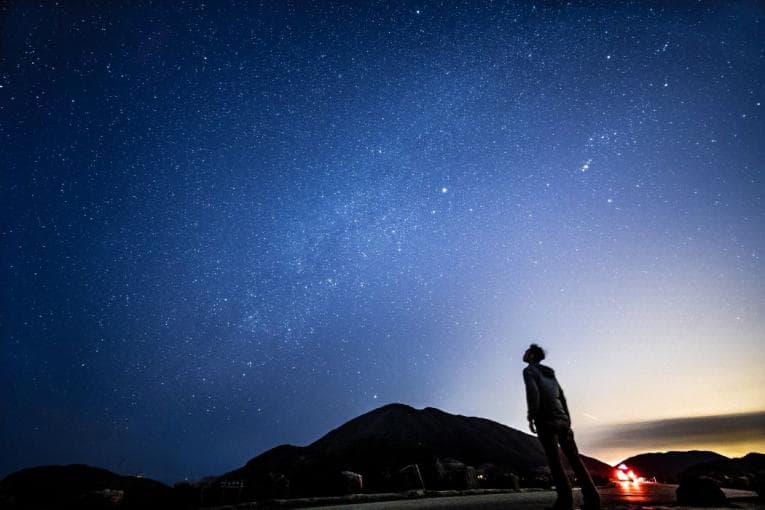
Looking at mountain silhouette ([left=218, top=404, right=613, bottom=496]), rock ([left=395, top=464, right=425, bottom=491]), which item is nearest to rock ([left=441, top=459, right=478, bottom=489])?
rock ([left=395, top=464, right=425, bottom=491])

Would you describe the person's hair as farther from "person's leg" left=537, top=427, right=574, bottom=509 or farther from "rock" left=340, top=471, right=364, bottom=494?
"rock" left=340, top=471, right=364, bottom=494

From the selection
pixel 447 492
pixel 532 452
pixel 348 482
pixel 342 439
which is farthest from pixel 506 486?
pixel 532 452

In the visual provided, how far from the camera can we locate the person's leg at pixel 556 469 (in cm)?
358

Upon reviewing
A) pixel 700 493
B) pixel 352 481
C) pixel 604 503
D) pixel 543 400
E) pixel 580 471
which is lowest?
pixel 352 481

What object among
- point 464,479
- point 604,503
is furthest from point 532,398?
point 464,479

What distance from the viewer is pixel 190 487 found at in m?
8.66

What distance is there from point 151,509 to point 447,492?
20.1 feet

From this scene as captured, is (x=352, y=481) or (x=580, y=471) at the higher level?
(x=580, y=471)

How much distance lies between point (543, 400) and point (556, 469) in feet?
2.07

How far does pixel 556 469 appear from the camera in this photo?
381 centimetres

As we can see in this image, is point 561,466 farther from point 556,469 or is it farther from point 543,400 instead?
point 543,400

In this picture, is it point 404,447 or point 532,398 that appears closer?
point 532,398

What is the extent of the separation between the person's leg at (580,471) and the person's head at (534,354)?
31.0 inches

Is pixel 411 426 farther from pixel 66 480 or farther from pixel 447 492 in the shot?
pixel 447 492
